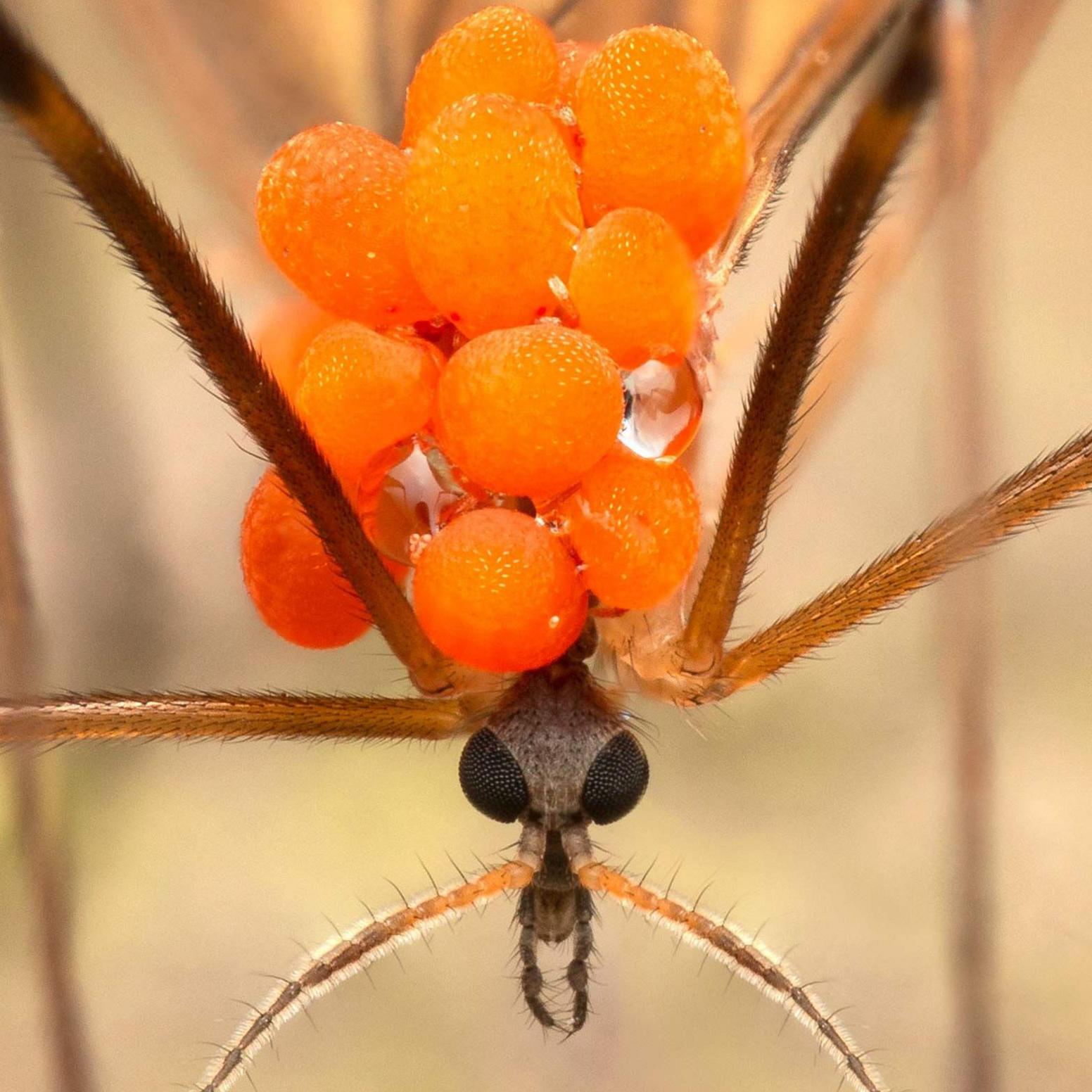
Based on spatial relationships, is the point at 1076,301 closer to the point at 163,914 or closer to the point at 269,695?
the point at 269,695

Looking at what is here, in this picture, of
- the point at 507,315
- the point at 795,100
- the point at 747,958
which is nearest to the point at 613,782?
the point at 747,958

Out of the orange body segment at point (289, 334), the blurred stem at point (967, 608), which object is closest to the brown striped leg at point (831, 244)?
the blurred stem at point (967, 608)

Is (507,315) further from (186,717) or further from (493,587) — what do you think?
(186,717)

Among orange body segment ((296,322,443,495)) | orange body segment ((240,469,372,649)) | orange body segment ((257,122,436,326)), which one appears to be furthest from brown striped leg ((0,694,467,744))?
orange body segment ((257,122,436,326))

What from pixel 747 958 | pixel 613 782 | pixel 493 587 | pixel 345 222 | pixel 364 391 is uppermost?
pixel 345 222

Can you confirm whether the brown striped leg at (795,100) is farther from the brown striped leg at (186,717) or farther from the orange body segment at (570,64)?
the brown striped leg at (186,717)

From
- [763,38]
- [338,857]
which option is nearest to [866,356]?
[763,38]
